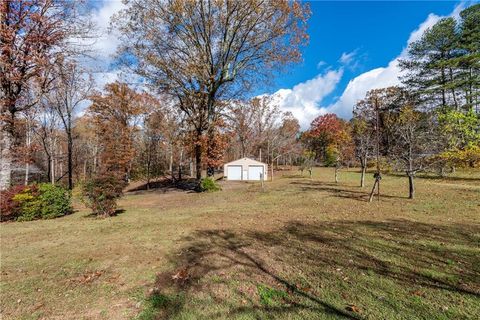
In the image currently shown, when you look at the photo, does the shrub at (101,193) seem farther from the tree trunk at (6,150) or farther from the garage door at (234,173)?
the garage door at (234,173)

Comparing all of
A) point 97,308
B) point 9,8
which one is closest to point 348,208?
point 97,308

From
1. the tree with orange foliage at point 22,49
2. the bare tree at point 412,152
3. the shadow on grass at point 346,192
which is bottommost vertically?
the shadow on grass at point 346,192

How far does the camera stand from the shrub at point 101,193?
920 centimetres

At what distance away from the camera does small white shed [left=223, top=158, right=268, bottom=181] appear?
3162 centimetres

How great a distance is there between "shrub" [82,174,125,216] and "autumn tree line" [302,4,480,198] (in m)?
12.0

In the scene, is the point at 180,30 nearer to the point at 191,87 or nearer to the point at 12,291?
the point at 191,87

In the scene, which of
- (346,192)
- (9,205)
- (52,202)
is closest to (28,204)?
(9,205)

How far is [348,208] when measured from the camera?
32.1 ft

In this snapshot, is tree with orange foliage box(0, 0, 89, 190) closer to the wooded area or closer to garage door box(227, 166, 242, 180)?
the wooded area

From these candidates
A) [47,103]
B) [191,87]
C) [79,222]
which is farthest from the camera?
[47,103]

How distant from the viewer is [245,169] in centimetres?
3194

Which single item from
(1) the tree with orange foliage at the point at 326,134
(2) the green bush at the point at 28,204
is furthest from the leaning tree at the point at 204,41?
(1) the tree with orange foliage at the point at 326,134

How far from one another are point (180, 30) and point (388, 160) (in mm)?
14686

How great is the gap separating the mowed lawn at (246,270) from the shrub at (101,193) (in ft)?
5.21
